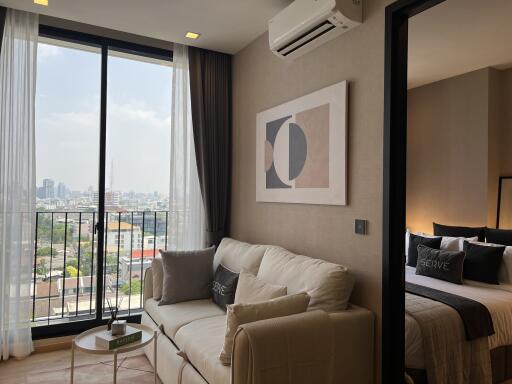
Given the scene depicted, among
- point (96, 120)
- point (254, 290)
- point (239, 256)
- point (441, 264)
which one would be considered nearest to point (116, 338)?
point (254, 290)

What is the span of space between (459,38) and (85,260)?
4.05 meters

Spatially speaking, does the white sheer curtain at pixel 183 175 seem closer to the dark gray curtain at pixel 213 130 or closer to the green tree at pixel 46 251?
the dark gray curtain at pixel 213 130

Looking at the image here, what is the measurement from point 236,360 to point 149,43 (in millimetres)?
3218

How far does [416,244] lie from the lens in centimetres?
399

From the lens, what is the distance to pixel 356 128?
232 cm

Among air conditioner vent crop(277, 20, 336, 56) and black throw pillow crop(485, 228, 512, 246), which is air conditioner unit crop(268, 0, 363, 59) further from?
black throw pillow crop(485, 228, 512, 246)

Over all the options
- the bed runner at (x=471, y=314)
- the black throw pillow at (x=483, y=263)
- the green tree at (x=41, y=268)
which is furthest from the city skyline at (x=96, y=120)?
the black throw pillow at (x=483, y=263)

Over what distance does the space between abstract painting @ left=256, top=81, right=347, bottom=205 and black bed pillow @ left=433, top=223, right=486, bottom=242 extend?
2407mm

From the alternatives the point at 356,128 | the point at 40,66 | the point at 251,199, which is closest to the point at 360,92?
the point at 356,128

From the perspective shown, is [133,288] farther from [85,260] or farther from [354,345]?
[354,345]

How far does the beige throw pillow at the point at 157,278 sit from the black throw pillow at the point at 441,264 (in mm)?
2469

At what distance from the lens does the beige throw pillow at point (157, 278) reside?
121 inches

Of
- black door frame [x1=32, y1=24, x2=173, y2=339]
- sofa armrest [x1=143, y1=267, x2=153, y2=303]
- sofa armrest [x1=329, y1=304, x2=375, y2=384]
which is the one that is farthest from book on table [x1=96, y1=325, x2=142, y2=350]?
black door frame [x1=32, y1=24, x2=173, y2=339]

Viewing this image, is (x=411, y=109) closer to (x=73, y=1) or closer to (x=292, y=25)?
(x=292, y=25)
